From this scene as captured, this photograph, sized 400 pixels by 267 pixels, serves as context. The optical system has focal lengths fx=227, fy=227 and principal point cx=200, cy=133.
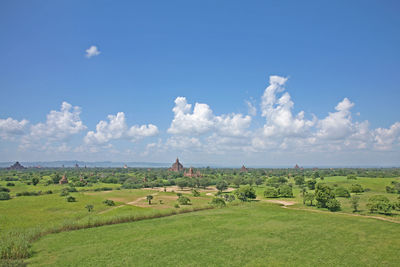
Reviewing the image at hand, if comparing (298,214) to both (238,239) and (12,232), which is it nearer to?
(238,239)

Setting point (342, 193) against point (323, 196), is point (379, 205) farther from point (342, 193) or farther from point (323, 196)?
point (342, 193)

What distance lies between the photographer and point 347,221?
4947 centimetres

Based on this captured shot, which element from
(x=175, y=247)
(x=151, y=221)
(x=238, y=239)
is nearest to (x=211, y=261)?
(x=175, y=247)

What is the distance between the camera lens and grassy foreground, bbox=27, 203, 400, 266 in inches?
1225

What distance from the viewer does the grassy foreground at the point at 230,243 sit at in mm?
31109

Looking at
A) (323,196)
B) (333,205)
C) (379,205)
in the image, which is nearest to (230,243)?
(333,205)

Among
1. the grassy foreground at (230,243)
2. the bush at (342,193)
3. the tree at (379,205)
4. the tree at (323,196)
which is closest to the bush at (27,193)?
the grassy foreground at (230,243)

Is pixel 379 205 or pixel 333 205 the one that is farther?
pixel 333 205

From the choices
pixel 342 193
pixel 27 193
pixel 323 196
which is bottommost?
pixel 27 193

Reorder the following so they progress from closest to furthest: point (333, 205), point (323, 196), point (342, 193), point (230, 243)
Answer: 1. point (230, 243)
2. point (333, 205)
3. point (323, 196)
4. point (342, 193)

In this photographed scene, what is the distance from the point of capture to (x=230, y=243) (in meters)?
37.8

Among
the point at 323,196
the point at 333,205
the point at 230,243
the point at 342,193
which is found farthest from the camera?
the point at 342,193

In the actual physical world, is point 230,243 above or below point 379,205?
below

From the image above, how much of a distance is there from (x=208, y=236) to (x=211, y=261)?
427 inches
